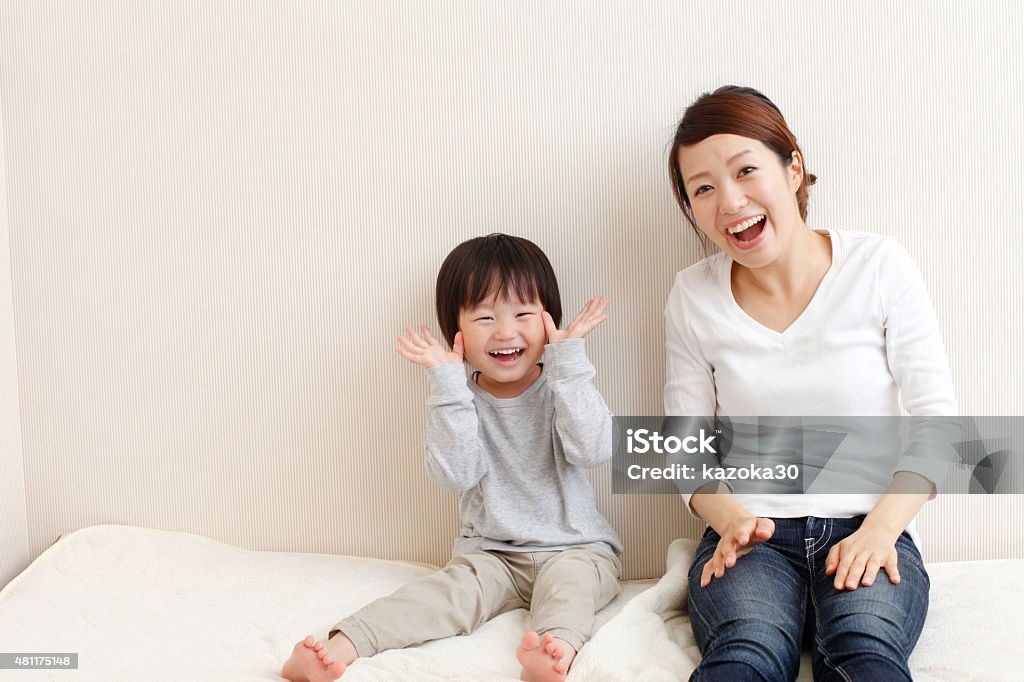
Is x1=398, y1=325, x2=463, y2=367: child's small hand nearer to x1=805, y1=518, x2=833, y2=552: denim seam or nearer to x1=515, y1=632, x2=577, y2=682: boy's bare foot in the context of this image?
x1=515, y1=632, x2=577, y2=682: boy's bare foot

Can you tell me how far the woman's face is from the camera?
3.92ft

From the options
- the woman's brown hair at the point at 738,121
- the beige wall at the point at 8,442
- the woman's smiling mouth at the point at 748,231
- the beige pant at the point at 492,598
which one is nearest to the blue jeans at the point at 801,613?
the beige pant at the point at 492,598

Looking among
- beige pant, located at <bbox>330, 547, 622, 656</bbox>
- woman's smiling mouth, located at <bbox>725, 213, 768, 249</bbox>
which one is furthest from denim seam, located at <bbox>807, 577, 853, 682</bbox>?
woman's smiling mouth, located at <bbox>725, 213, 768, 249</bbox>

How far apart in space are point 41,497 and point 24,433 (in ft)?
0.39

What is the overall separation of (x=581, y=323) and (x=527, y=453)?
0.22 meters

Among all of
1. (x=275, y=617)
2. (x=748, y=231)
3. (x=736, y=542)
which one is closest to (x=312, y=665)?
(x=275, y=617)

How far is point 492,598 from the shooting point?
1.25 m

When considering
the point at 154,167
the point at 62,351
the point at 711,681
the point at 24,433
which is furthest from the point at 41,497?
the point at 711,681

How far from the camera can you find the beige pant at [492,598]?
1148mm

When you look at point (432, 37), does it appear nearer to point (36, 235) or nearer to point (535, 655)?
point (36, 235)

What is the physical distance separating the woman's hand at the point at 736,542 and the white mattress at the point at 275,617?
0.10 meters

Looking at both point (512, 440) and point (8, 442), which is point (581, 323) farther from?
point (8, 442)

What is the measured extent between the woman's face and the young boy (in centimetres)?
23
